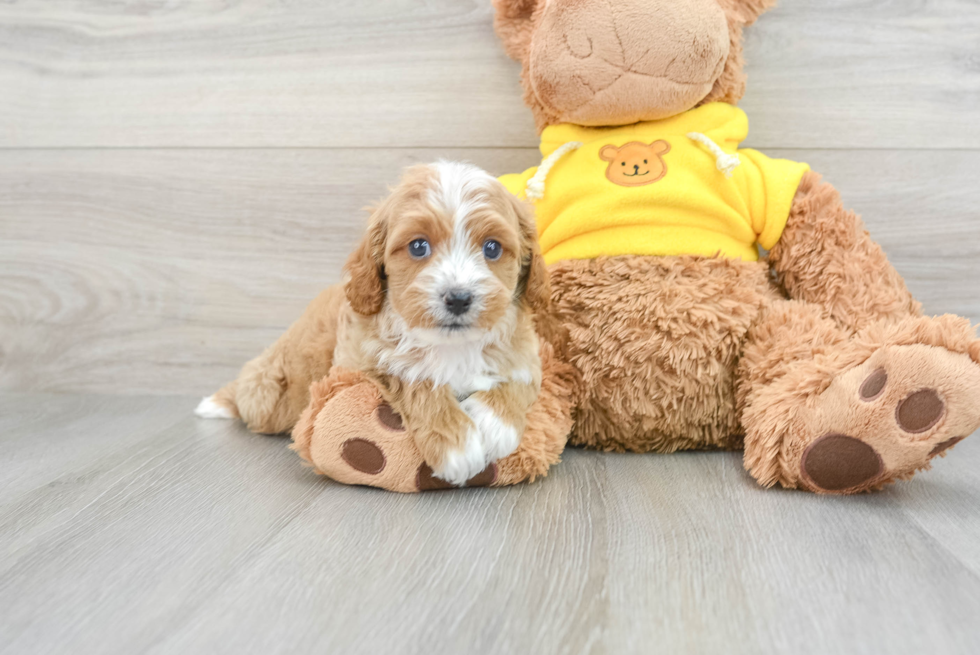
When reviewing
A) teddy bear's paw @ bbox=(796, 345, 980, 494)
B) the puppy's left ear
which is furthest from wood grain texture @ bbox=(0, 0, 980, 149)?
teddy bear's paw @ bbox=(796, 345, 980, 494)

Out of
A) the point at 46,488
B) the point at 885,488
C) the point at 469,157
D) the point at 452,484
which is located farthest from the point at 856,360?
the point at 46,488

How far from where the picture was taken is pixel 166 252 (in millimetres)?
2074

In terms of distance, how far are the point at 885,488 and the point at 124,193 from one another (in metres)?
2.13

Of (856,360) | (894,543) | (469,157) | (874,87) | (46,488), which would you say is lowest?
(46,488)

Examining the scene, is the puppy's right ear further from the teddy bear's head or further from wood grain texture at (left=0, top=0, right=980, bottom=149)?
wood grain texture at (left=0, top=0, right=980, bottom=149)

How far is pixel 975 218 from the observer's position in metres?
1.78

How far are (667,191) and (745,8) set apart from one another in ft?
1.53

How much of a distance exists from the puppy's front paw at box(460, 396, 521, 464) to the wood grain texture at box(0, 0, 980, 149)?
0.90 metres

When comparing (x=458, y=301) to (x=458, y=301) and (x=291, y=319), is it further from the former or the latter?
(x=291, y=319)

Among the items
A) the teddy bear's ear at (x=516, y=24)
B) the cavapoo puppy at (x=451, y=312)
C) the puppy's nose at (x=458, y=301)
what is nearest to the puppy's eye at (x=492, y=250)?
the cavapoo puppy at (x=451, y=312)

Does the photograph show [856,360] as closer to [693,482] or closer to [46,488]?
[693,482]

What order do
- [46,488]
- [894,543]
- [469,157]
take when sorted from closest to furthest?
[894,543] → [46,488] → [469,157]

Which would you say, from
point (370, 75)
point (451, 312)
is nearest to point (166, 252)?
point (370, 75)

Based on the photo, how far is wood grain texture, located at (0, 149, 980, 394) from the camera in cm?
199
